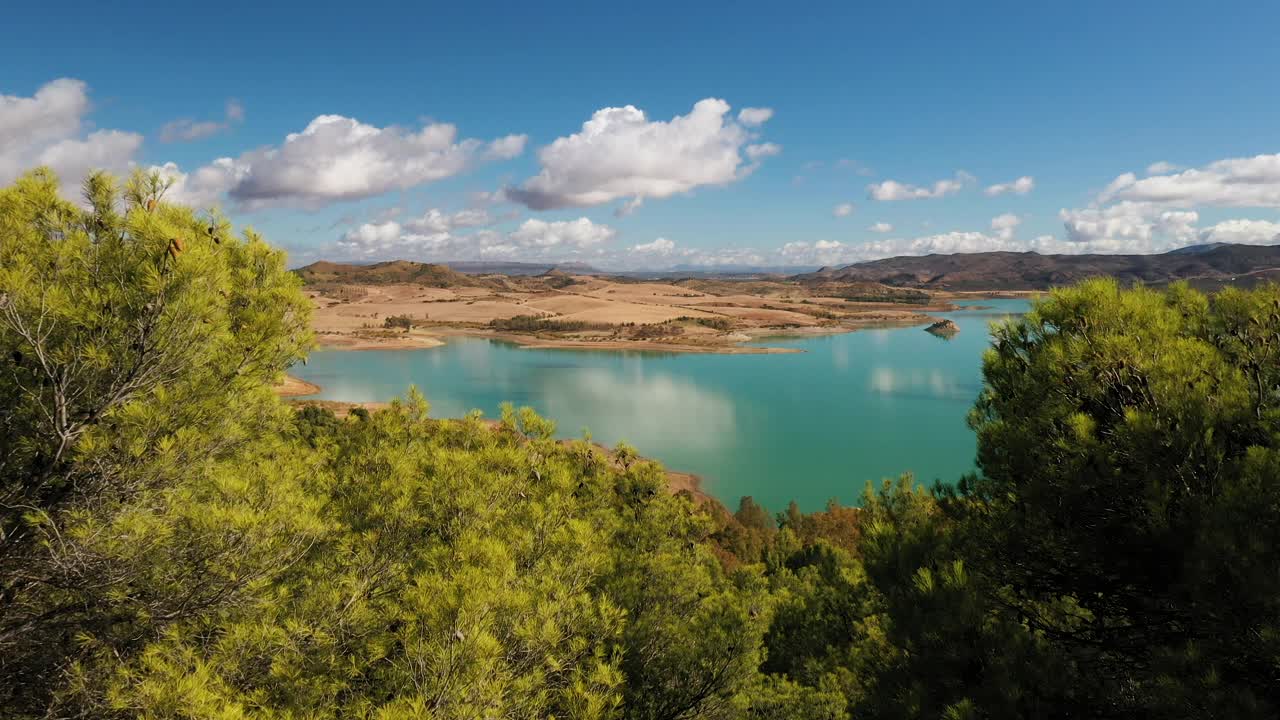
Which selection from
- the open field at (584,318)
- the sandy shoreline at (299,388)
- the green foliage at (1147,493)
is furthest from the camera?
the open field at (584,318)

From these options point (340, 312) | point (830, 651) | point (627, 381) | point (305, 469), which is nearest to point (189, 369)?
point (305, 469)

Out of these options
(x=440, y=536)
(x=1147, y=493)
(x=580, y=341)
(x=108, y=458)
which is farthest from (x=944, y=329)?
(x=108, y=458)

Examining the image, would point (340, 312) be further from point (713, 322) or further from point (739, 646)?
point (739, 646)

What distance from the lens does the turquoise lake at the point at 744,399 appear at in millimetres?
40406

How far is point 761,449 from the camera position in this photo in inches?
1758

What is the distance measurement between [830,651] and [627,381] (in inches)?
2460

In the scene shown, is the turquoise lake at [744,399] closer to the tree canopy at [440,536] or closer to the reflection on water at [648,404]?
the reflection on water at [648,404]

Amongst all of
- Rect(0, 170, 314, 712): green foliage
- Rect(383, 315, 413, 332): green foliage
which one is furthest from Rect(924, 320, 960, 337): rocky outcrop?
Rect(0, 170, 314, 712): green foliage

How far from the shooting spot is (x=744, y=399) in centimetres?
6169

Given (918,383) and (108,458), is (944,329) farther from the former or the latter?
(108,458)

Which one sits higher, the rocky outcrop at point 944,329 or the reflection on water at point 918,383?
the rocky outcrop at point 944,329

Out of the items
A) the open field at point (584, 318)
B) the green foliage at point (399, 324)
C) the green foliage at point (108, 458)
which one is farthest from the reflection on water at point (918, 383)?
the green foliage at point (399, 324)

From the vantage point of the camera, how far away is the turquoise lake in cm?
4041

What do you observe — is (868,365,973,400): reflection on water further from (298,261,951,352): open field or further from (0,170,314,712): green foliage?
(0,170,314,712): green foliage
